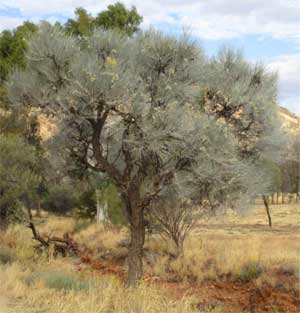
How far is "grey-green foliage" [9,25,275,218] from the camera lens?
1103cm

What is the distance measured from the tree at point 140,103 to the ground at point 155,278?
2.28 m

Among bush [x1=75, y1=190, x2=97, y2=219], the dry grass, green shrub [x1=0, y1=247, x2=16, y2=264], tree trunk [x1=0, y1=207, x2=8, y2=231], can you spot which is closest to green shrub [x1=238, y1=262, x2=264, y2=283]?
the dry grass

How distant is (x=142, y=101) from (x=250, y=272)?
6.78 meters

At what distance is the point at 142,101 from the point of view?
11164mm

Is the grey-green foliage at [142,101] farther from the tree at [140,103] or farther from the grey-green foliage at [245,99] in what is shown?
the grey-green foliage at [245,99]

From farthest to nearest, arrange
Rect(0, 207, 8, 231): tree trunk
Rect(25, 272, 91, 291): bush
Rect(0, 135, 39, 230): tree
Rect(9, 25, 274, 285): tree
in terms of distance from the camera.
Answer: Rect(0, 207, 8, 231): tree trunk
Rect(0, 135, 39, 230): tree
Rect(9, 25, 274, 285): tree
Rect(25, 272, 91, 291): bush

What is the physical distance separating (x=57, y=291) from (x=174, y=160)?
3.98 meters

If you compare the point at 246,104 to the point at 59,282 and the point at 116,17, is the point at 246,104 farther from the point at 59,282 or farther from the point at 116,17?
the point at 116,17

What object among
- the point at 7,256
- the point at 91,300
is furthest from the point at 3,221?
the point at 91,300

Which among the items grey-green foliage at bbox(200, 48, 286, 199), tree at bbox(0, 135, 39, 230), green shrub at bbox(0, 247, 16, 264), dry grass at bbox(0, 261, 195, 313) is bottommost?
green shrub at bbox(0, 247, 16, 264)

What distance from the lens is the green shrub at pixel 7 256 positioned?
49.9 feet

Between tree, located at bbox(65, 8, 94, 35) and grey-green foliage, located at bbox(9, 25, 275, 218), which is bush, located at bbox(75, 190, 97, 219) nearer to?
tree, located at bbox(65, 8, 94, 35)

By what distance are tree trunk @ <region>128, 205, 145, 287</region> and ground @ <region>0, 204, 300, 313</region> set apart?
47 centimetres

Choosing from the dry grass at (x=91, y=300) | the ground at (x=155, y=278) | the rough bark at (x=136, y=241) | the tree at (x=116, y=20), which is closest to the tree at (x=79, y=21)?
the tree at (x=116, y=20)
